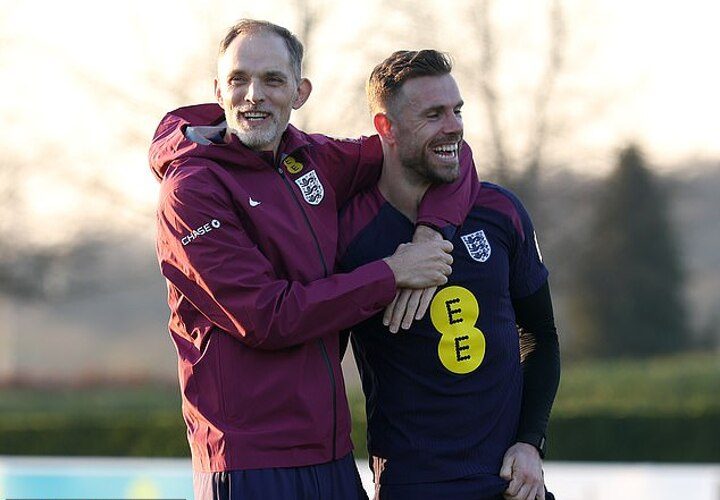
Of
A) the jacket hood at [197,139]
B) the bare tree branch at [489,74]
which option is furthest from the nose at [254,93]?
the bare tree branch at [489,74]

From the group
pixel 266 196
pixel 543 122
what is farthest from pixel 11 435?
pixel 266 196

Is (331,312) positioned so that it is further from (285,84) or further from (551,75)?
(551,75)

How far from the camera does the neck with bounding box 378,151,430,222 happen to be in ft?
12.8

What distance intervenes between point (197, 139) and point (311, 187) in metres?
0.34

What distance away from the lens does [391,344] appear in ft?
12.4

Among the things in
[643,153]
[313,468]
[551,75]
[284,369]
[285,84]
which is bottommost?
[313,468]

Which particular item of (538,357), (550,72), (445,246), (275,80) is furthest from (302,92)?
(550,72)

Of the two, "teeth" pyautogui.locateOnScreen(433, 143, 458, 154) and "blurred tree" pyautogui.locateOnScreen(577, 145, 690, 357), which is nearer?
"teeth" pyautogui.locateOnScreen(433, 143, 458, 154)

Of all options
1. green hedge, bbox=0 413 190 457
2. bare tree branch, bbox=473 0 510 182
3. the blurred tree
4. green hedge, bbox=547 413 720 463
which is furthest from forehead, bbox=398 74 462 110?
the blurred tree

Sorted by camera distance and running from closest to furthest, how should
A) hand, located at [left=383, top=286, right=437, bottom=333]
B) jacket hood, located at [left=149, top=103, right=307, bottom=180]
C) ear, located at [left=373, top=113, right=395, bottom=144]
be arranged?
jacket hood, located at [left=149, top=103, right=307, bottom=180], hand, located at [left=383, top=286, right=437, bottom=333], ear, located at [left=373, top=113, right=395, bottom=144]

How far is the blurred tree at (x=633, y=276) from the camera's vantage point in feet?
56.1

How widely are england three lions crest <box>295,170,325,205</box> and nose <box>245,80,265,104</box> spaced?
26 centimetres

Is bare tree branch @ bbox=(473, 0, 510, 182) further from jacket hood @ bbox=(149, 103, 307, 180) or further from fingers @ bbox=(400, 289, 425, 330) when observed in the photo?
fingers @ bbox=(400, 289, 425, 330)

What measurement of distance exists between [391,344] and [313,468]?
435mm
